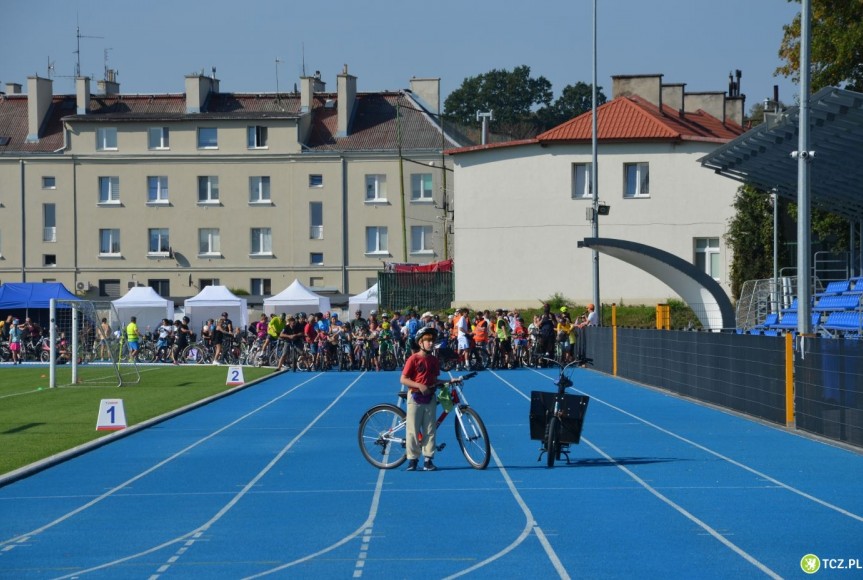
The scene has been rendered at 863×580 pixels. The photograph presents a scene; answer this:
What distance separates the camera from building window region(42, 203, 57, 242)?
69750mm

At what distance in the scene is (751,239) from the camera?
5047 centimetres

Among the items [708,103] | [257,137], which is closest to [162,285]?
[257,137]

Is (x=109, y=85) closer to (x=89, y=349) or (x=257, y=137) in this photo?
(x=257, y=137)

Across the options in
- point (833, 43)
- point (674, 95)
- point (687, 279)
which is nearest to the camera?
point (687, 279)

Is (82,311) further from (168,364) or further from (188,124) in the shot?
(188,124)

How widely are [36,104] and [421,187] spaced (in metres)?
21.5

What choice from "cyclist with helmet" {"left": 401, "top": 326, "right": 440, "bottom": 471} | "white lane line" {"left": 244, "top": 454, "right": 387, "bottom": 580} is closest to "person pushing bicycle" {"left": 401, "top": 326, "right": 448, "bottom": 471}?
"cyclist with helmet" {"left": 401, "top": 326, "right": 440, "bottom": 471}

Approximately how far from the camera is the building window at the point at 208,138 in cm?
6912

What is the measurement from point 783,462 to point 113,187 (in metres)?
58.7

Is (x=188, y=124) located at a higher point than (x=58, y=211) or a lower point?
higher

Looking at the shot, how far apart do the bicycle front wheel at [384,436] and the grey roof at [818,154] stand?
10.5 m

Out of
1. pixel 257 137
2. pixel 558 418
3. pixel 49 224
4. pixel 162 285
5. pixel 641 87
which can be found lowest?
pixel 558 418

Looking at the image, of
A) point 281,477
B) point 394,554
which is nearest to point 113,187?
point 281,477

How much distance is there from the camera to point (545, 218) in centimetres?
5434
